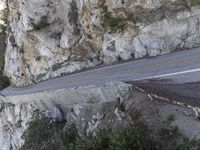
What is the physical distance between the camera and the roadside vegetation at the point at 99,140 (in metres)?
21.5

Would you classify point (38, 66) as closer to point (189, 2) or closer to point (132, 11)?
point (132, 11)

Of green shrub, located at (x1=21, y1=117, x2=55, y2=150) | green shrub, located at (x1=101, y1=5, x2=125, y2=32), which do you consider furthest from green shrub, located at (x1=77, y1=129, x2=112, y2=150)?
green shrub, located at (x1=101, y1=5, x2=125, y2=32)

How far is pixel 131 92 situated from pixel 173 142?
7.12 meters

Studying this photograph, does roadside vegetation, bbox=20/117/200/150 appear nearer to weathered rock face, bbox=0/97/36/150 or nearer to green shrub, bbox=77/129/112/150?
green shrub, bbox=77/129/112/150

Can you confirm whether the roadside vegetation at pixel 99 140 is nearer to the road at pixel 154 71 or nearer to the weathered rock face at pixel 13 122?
the road at pixel 154 71

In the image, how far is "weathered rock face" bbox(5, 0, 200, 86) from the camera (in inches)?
1251

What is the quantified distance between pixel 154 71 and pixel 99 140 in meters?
8.39

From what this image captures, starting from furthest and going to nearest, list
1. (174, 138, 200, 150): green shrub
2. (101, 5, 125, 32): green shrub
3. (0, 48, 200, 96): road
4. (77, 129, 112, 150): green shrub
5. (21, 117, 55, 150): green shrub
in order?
(21, 117, 55, 150): green shrub < (101, 5, 125, 32): green shrub < (0, 48, 200, 96): road < (77, 129, 112, 150): green shrub < (174, 138, 200, 150): green shrub

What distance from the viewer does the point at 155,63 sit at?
103ft

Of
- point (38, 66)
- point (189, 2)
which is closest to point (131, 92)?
point (189, 2)

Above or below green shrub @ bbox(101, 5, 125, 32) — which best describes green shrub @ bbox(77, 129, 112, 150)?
below

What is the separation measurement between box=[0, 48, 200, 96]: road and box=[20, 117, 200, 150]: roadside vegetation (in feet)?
16.5

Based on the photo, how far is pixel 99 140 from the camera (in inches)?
947

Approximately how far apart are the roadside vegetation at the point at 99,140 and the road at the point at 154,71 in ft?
16.5
